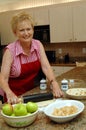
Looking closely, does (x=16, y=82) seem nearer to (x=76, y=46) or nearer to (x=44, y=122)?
(x=44, y=122)

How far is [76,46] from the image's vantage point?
472 centimetres

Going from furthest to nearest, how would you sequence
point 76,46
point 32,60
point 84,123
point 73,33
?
point 76,46
point 73,33
point 32,60
point 84,123

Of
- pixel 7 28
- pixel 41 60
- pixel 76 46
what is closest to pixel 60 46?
pixel 76 46

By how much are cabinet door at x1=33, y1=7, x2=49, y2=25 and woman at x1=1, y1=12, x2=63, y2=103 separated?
2.67 m

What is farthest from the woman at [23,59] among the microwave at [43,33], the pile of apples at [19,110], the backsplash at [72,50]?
the backsplash at [72,50]

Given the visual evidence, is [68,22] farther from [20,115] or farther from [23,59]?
[20,115]

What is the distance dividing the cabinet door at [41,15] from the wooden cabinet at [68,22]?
0.11 meters

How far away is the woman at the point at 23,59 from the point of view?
1.78 meters

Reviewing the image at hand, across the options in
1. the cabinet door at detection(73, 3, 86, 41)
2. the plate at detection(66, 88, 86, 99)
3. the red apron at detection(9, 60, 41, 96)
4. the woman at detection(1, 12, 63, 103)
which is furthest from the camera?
the cabinet door at detection(73, 3, 86, 41)

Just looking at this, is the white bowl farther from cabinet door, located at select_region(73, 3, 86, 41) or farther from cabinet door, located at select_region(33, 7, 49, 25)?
cabinet door, located at select_region(33, 7, 49, 25)

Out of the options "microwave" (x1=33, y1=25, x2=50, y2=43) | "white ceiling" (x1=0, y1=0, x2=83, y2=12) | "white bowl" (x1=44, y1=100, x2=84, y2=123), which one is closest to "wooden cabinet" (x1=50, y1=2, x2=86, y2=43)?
"microwave" (x1=33, y1=25, x2=50, y2=43)

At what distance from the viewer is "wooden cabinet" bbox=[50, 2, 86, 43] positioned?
425 centimetres

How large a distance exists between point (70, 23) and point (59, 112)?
3386 mm

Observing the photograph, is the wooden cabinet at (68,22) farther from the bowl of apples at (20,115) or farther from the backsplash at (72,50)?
the bowl of apples at (20,115)
